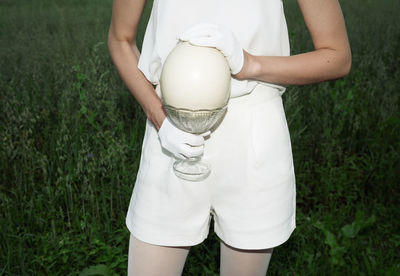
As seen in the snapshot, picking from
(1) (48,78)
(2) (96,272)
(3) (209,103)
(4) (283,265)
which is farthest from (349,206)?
(1) (48,78)

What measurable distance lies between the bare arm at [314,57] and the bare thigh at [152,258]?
606mm

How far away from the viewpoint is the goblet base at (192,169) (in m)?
1.25

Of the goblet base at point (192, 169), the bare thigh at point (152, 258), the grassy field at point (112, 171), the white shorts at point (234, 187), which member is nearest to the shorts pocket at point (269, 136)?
the white shorts at point (234, 187)

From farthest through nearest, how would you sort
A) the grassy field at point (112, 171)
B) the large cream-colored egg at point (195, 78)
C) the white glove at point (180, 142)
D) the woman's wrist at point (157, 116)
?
the grassy field at point (112, 171) < the woman's wrist at point (157, 116) < the white glove at point (180, 142) < the large cream-colored egg at point (195, 78)

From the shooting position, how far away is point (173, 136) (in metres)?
1.26

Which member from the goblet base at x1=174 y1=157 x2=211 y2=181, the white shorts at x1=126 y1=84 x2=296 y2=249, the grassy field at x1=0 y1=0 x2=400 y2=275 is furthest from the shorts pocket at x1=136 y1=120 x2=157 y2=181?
the grassy field at x1=0 y1=0 x2=400 y2=275

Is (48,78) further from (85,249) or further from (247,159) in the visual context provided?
(247,159)

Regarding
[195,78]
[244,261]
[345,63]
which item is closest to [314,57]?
[345,63]

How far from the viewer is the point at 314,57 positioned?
1.28 meters

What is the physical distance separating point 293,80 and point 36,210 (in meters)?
1.95

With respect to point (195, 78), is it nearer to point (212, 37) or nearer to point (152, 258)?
point (212, 37)

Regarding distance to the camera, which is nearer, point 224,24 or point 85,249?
point 224,24

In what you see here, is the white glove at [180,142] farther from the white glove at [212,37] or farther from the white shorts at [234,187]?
the white glove at [212,37]

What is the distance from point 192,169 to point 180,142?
0.09 m
